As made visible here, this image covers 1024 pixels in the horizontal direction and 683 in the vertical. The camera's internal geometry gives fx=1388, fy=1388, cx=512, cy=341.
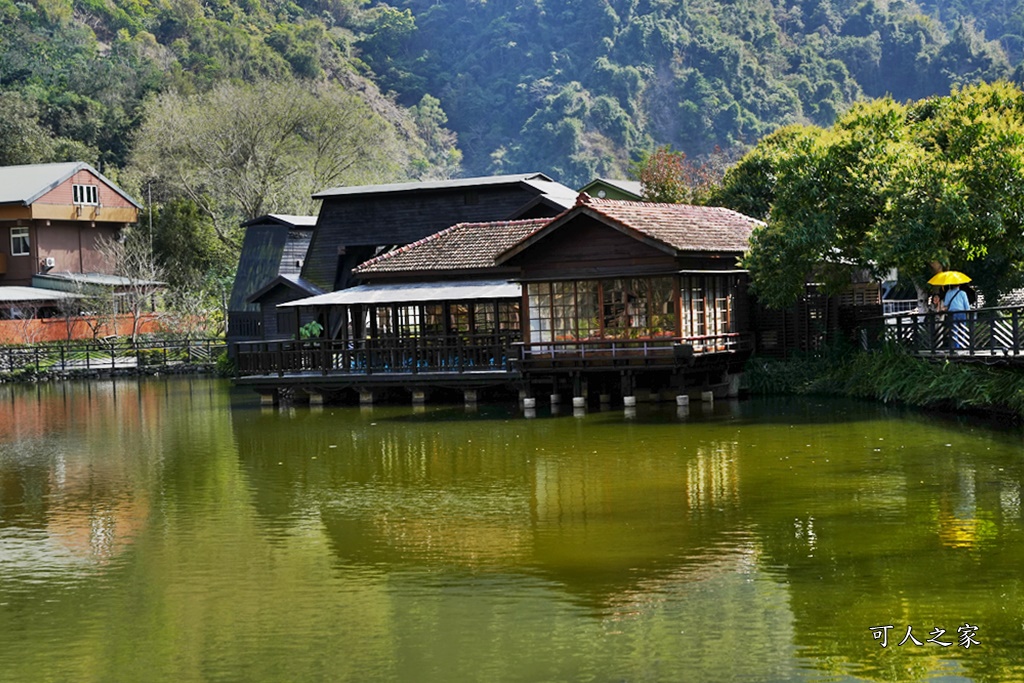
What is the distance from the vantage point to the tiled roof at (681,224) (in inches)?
1188

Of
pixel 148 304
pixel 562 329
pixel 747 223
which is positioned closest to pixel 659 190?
pixel 747 223

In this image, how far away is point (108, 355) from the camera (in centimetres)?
5369

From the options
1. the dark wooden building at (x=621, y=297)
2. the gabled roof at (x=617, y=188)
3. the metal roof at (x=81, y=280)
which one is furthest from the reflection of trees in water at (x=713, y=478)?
the metal roof at (x=81, y=280)

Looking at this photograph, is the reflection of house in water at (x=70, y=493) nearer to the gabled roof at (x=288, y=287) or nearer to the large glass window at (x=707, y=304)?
the gabled roof at (x=288, y=287)

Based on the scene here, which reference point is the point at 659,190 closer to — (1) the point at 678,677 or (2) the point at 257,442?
(2) the point at 257,442

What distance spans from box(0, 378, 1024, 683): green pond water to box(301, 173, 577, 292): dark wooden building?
54.1 ft

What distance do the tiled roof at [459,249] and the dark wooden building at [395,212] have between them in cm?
359

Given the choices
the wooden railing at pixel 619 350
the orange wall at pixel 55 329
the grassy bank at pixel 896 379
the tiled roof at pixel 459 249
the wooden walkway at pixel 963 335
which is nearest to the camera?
the wooden walkway at pixel 963 335

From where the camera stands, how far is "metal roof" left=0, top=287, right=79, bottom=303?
192 feet

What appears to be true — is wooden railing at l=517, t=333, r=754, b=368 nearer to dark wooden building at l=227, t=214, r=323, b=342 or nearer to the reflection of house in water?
the reflection of house in water

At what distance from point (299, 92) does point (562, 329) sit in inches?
1613

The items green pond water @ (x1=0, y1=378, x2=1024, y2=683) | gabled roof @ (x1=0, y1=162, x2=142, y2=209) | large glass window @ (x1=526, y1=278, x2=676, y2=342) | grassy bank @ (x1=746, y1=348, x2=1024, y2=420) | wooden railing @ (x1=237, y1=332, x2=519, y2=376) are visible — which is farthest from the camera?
gabled roof @ (x1=0, y1=162, x2=142, y2=209)

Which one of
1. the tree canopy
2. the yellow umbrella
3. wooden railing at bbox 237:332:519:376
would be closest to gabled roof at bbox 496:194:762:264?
the tree canopy

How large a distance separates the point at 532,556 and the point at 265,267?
33.7 metres
